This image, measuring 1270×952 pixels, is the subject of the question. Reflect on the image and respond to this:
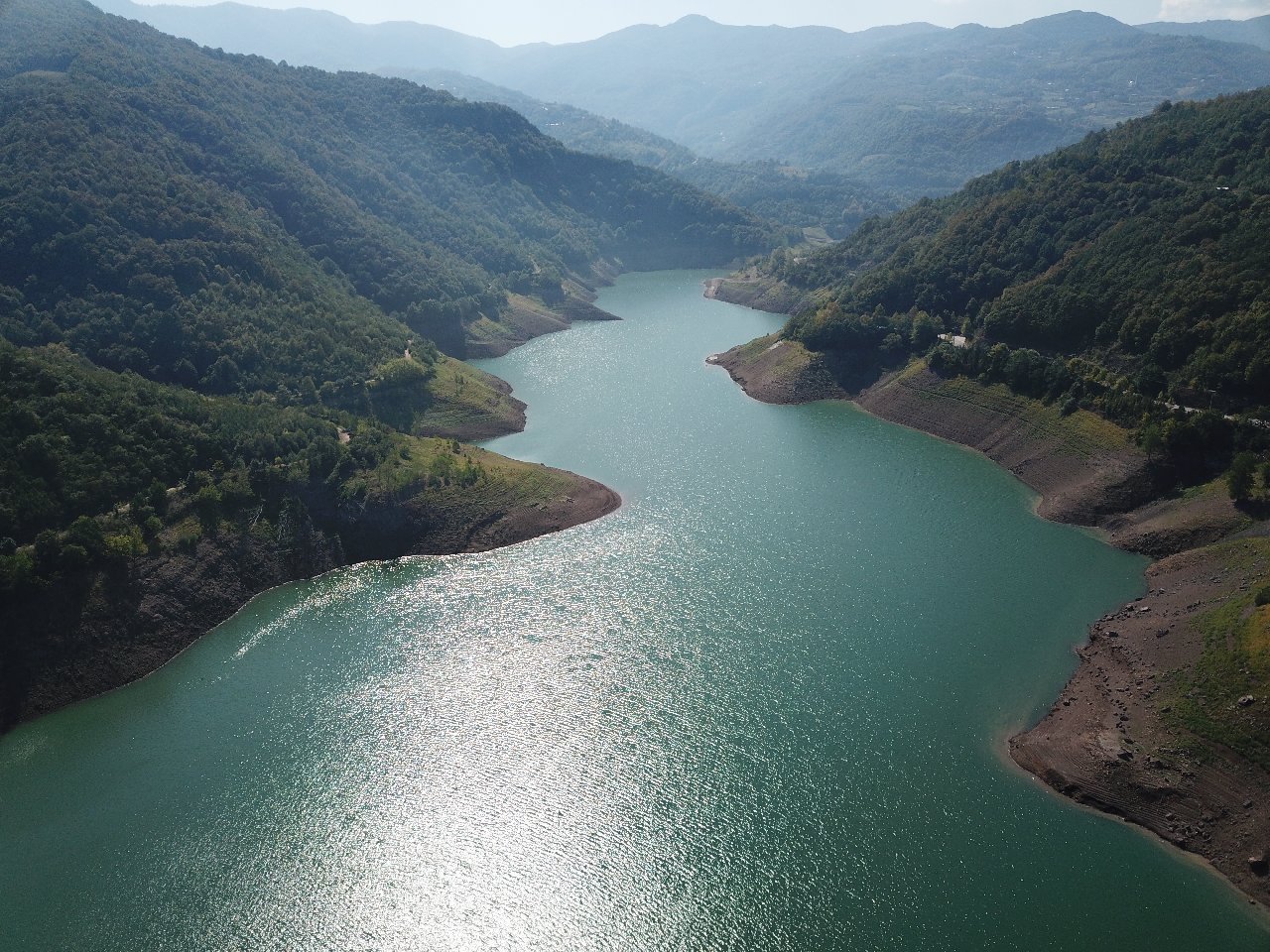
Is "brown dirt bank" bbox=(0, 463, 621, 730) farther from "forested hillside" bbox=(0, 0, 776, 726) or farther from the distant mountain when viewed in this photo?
the distant mountain

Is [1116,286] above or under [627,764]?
above

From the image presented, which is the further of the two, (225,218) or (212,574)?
(225,218)

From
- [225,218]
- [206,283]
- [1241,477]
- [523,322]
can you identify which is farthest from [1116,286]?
[225,218]

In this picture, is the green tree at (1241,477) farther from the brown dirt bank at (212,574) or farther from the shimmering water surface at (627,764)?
the brown dirt bank at (212,574)

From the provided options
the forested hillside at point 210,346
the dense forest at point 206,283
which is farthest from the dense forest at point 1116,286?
the dense forest at point 206,283

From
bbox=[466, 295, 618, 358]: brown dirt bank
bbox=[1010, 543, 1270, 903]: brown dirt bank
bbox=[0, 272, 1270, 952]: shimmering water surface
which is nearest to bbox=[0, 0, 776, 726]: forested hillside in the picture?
bbox=[466, 295, 618, 358]: brown dirt bank

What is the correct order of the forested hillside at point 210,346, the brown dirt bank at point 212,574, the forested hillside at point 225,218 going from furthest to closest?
the forested hillside at point 225,218, the forested hillside at point 210,346, the brown dirt bank at point 212,574

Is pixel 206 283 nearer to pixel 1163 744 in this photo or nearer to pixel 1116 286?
pixel 1116 286
